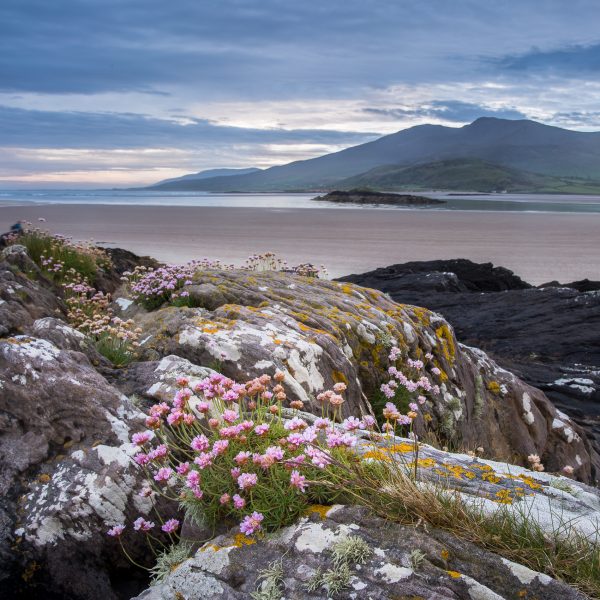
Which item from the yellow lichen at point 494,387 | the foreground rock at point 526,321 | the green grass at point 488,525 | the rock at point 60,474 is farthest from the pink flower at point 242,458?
the foreground rock at point 526,321

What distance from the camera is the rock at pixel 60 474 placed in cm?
409

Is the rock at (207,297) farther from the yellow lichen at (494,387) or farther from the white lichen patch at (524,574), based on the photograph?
the white lichen patch at (524,574)

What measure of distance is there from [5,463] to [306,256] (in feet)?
103

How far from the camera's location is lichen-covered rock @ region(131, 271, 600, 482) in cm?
688

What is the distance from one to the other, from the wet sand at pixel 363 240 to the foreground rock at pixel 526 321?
476 cm

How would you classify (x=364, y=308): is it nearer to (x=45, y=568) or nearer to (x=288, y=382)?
(x=288, y=382)

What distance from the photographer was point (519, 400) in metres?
10.5

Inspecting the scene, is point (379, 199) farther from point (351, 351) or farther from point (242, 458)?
point (242, 458)

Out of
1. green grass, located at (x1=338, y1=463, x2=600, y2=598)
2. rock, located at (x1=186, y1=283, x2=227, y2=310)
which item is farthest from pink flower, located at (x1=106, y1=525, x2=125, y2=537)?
rock, located at (x1=186, y1=283, x2=227, y2=310)

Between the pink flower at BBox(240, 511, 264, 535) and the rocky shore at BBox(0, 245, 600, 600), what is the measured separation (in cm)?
12

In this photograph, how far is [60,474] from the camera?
4.42 meters

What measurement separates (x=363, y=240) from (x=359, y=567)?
4305 cm

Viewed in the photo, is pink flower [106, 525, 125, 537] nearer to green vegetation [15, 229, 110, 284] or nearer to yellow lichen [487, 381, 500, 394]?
yellow lichen [487, 381, 500, 394]

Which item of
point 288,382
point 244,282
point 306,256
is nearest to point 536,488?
point 288,382
